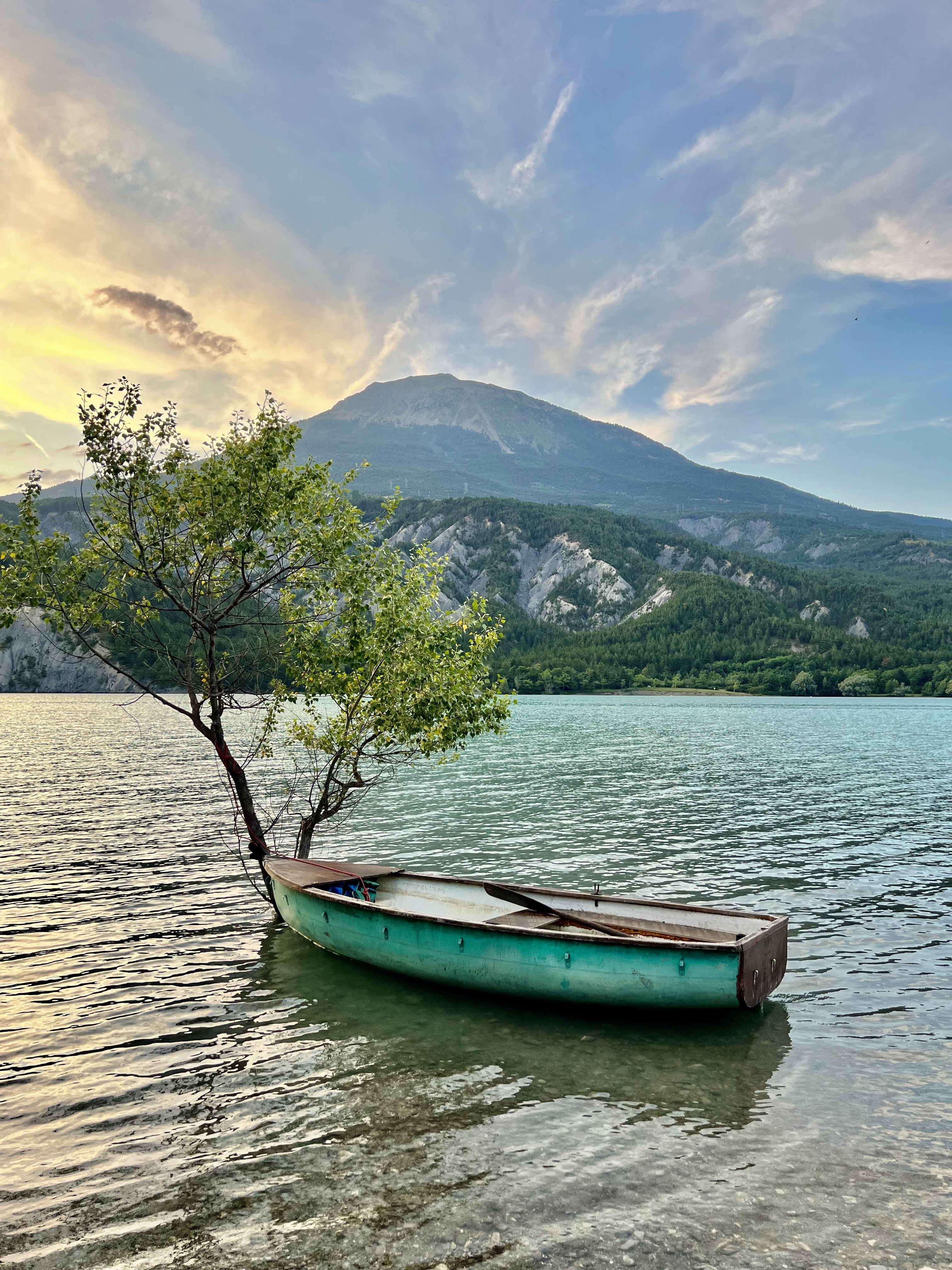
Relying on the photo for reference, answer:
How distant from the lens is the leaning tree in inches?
747

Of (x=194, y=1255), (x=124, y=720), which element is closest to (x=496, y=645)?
(x=194, y=1255)

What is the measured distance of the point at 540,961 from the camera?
609 inches

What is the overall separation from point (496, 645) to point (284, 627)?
7.13m

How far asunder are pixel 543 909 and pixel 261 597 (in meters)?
11.3

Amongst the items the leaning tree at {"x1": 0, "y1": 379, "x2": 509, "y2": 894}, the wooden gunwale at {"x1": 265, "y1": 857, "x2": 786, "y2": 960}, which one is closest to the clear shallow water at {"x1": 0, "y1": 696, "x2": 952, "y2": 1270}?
the wooden gunwale at {"x1": 265, "y1": 857, "x2": 786, "y2": 960}

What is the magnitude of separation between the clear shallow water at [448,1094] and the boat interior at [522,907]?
5.92 feet

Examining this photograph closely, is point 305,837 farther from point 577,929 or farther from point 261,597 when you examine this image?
point 577,929

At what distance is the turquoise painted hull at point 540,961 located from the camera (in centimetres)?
1454

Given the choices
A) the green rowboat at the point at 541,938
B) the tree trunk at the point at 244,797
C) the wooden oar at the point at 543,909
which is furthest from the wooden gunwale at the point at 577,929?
the tree trunk at the point at 244,797

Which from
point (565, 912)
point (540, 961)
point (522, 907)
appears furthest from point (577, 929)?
point (540, 961)

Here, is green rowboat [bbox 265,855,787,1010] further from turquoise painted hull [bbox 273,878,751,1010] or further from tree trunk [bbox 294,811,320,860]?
tree trunk [bbox 294,811,320,860]

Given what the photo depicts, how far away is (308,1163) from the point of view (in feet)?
35.6

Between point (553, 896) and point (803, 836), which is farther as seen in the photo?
point (803, 836)

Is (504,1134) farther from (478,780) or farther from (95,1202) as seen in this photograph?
(478,780)
